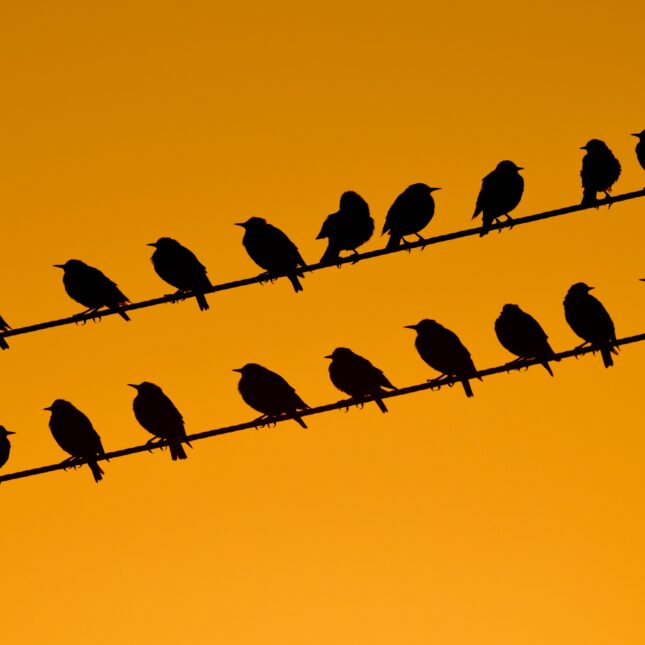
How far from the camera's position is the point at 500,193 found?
12.0 meters

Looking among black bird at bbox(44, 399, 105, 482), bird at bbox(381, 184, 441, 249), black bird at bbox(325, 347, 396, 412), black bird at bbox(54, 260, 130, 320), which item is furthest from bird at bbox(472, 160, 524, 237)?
black bird at bbox(44, 399, 105, 482)

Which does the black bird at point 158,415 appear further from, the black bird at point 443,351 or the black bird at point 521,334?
the black bird at point 521,334

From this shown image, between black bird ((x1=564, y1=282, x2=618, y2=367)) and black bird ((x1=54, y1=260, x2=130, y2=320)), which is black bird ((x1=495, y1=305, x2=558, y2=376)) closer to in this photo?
black bird ((x1=564, y1=282, x2=618, y2=367))

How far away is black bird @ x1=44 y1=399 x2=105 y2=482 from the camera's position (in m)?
12.1

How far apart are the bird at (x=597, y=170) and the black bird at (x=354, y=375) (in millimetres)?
2010

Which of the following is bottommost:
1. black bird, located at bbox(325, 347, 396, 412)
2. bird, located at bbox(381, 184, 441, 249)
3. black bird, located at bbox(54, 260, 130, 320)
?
black bird, located at bbox(325, 347, 396, 412)

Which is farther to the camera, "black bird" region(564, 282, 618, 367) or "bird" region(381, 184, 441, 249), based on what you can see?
"bird" region(381, 184, 441, 249)

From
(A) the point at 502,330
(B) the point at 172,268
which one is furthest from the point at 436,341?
(B) the point at 172,268

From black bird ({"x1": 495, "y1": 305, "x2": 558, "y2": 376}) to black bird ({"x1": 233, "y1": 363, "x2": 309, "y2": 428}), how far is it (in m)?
1.58

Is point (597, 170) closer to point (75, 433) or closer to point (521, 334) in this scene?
point (521, 334)

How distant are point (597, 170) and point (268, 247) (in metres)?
2.58

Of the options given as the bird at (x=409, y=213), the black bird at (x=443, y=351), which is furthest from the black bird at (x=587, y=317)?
the bird at (x=409, y=213)

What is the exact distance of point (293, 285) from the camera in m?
11.1

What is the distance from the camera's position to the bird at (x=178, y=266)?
1198cm
